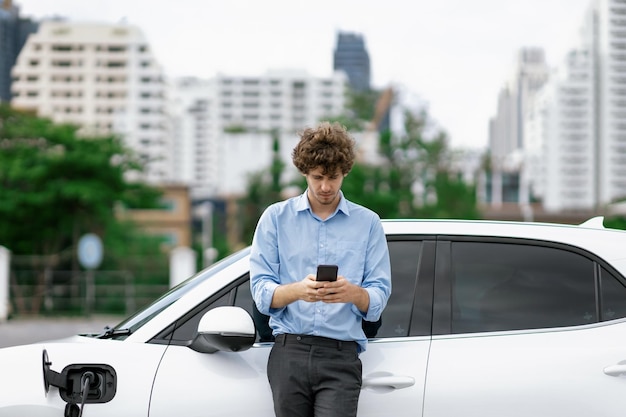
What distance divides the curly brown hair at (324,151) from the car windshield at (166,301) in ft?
2.10

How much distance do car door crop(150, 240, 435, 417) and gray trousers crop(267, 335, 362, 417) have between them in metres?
0.16

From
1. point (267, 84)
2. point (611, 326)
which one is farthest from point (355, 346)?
point (267, 84)

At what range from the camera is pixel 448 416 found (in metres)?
3.48

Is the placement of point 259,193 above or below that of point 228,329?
below

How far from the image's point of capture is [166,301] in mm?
3932

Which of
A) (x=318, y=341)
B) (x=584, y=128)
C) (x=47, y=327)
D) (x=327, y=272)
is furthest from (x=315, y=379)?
(x=584, y=128)

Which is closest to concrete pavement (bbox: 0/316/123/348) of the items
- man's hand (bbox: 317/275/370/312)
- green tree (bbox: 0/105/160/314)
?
green tree (bbox: 0/105/160/314)

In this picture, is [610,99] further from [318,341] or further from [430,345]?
[318,341]

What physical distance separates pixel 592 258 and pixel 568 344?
1.25 ft

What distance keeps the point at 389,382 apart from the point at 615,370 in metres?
0.84

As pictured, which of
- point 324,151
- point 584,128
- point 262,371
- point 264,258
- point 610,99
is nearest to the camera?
point 324,151

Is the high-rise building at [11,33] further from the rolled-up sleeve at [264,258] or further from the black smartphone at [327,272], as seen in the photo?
the black smartphone at [327,272]

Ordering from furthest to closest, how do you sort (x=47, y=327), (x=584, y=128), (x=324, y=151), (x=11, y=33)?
(x=11, y=33) < (x=584, y=128) < (x=47, y=327) < (x=324, y=151)

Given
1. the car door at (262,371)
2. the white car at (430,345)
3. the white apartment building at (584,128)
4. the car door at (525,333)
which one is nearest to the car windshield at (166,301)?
the white car at (430,345)
